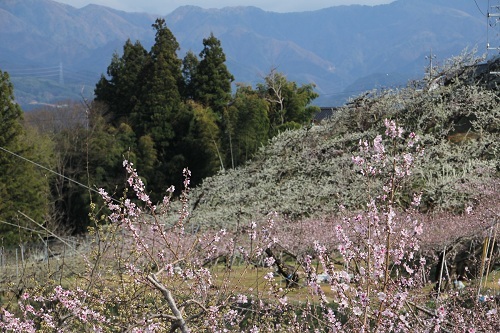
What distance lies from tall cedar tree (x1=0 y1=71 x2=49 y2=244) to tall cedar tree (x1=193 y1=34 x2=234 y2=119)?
296 inches

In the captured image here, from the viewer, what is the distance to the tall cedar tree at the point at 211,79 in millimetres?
24344

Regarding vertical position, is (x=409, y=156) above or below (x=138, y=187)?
above

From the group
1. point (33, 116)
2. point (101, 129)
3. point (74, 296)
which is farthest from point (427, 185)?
point (33, 116)

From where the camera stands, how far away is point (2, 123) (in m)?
18.2

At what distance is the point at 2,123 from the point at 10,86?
3.58ft

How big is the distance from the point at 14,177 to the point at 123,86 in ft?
30.8

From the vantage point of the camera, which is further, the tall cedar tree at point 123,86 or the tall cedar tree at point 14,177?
the tall cedar tree at point 123,86

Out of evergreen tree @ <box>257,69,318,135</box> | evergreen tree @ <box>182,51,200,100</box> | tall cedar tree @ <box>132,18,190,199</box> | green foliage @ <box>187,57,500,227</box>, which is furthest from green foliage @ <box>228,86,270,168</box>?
evergreen tree @ <box>182,51,200,100</box>

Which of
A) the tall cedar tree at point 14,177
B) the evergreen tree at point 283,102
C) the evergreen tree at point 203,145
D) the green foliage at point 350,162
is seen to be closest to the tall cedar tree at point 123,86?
the evergreen tree at point 203,145

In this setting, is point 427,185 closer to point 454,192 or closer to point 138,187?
point 454,192

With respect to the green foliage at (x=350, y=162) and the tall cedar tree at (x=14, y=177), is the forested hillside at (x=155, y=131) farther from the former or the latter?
the green foliage at (x=350, y=162)

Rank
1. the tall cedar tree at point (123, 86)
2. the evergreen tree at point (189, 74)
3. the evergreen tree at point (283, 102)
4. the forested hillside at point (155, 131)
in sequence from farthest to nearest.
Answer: the tall cedar tree at point (123, 86) < the evergreen tree at point (189, 74) < the evergreen tree at point (283, 102) < the forested hillside at point (155, 131)

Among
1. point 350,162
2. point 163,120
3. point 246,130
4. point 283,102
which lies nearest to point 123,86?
point 163,120

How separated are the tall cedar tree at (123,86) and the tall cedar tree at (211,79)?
244 centimetres
